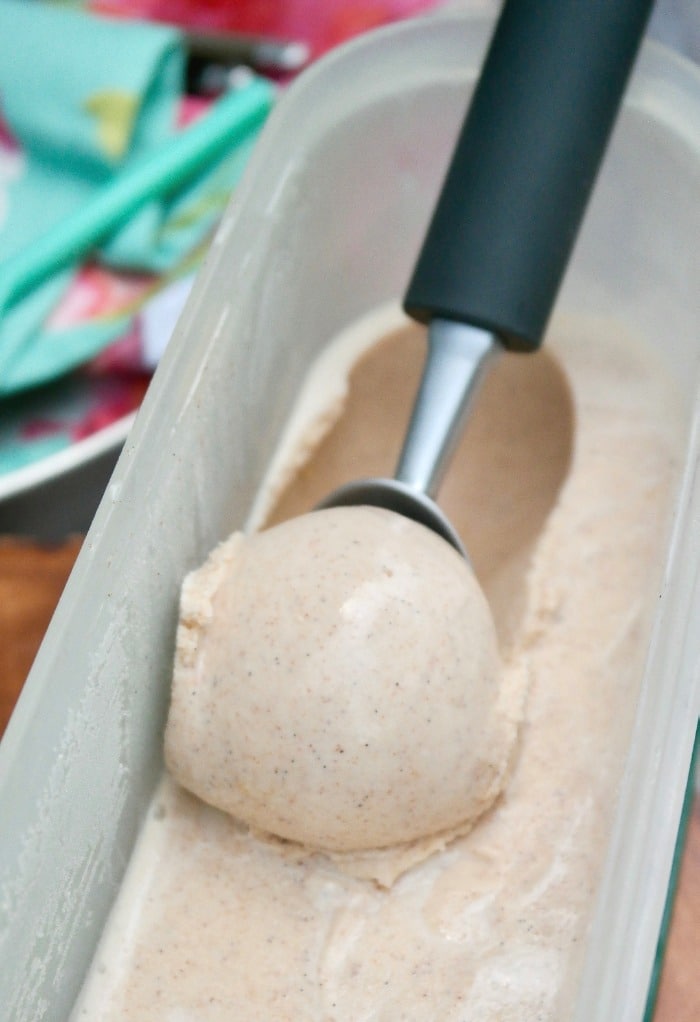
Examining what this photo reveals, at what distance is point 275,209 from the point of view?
32.5 inches

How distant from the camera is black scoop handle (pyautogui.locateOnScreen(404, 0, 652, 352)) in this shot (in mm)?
773

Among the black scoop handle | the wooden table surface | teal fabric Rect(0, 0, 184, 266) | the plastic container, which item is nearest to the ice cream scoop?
the black scoop handle

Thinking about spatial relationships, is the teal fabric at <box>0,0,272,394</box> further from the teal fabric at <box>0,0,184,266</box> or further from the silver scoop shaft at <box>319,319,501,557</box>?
the silver scoop shaft at <box>319,319,501,557</box>

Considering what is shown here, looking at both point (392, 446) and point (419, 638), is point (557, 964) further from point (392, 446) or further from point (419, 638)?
point (392, 446)

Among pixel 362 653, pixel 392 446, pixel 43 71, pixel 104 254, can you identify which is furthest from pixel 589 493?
pixel 43 71

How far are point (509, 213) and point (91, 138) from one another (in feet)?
1.63

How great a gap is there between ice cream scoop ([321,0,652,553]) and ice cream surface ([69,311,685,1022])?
0.12 m

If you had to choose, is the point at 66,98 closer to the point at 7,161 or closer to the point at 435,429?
the point at 7,161

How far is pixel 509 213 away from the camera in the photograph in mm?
774

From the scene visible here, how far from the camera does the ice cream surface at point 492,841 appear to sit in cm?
65

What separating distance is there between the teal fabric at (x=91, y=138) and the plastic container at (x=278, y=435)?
20cm

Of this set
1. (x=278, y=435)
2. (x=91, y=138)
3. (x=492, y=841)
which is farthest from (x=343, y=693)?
(x=91, y=138)

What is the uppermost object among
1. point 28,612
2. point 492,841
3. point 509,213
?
point 509,213

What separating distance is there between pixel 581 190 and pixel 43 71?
1.92ft
